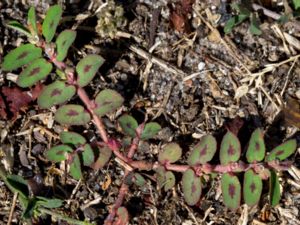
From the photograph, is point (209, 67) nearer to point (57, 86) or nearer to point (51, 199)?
point (57, 86)

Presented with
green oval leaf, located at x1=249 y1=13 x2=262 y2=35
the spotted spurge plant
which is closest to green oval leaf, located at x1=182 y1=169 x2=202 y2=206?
A: the spotted spurge plant

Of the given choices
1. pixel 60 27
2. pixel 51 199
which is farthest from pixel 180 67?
pixel 51 199

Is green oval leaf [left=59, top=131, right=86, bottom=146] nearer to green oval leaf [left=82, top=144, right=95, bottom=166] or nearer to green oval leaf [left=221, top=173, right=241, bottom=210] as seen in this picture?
green oval leaf [left=82, top=144, right=95, bottom=166]

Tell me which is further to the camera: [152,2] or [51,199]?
[152,2]

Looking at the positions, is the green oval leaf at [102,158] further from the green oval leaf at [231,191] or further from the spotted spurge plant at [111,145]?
the green oval leaf at [231,191]

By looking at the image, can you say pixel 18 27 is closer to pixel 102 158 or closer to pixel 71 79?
pixel 71 79

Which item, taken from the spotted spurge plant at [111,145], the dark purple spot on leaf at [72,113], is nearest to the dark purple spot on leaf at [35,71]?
the spotted spurge plant at [111,145]

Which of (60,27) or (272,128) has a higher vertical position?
(60,27)
